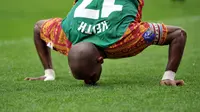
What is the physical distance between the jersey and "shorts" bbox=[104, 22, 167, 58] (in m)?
0.05

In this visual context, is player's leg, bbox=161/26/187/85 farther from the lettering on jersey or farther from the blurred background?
the blurred background

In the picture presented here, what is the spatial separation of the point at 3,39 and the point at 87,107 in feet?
24.7

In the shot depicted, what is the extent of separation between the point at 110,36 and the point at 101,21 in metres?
0.16

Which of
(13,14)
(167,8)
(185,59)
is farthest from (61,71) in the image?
(167,8)

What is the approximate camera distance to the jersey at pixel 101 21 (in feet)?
17.8

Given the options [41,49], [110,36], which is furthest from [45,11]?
[110,36]

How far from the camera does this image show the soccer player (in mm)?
5348

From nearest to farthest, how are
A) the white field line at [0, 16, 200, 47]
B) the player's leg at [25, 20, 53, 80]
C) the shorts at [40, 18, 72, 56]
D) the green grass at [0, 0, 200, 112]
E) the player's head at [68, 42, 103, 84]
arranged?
the green grass at [0, 0, 200, 112] → the player's head at [68, 42, 103, 84] → the shorts at [40, 18, 72, 56] → the player's leg at [25, 20, 53, 80] → the white field line at [0, 16, 200, 47]

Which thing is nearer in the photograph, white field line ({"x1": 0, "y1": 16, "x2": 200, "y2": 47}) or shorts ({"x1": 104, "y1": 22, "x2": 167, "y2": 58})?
shorts ({"x1": 104, "y1": 22, "x2": 167, "y2": 58})

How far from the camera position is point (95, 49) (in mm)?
5344

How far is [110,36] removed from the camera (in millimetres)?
5438

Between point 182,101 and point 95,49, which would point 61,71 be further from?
point 182,101

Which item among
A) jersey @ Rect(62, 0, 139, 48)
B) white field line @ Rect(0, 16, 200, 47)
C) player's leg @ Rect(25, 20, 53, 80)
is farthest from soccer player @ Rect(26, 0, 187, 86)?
white field line @ Rect(0, 16, 200, 47)

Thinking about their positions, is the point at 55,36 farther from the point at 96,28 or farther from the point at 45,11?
the point at 45,11
